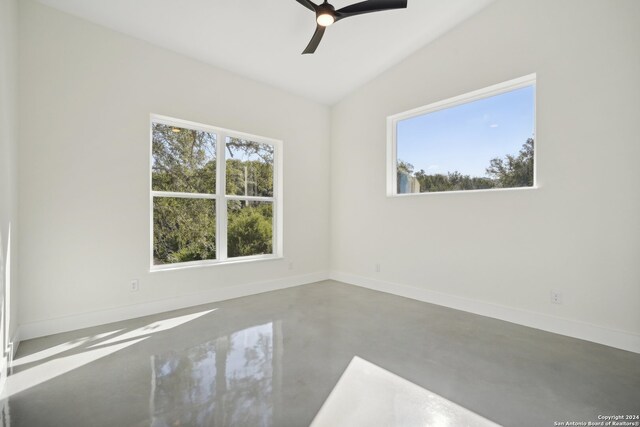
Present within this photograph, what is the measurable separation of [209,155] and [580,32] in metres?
4.10

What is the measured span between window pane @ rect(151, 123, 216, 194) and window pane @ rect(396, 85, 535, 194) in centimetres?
264

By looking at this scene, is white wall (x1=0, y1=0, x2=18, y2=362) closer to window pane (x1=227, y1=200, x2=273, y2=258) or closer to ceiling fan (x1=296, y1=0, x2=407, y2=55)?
window pane (x1=227, y1=200, x2=273, y2=258)

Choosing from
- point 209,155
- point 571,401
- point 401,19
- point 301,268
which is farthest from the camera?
point 301,268

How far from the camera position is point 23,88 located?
2.70 meters

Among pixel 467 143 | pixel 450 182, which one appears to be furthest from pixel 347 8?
pixel 450 182

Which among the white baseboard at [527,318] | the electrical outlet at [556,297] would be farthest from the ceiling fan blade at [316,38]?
the electrical outlet at [556,297]

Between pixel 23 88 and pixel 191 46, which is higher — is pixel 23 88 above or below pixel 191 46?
below

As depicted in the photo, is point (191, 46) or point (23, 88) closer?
point (23, 88)

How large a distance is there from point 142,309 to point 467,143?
421 cm

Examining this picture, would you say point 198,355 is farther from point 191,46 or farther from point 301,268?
point 191,46

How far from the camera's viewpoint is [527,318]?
3113 millimetres

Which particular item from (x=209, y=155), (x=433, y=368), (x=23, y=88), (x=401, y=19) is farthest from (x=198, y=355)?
(x=401, y=19)

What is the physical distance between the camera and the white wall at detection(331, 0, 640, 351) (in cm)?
261

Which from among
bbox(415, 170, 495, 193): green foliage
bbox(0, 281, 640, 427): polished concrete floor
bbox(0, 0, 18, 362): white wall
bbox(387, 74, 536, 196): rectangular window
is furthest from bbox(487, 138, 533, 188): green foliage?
bbox(0, 0, 18, 362): white wall
